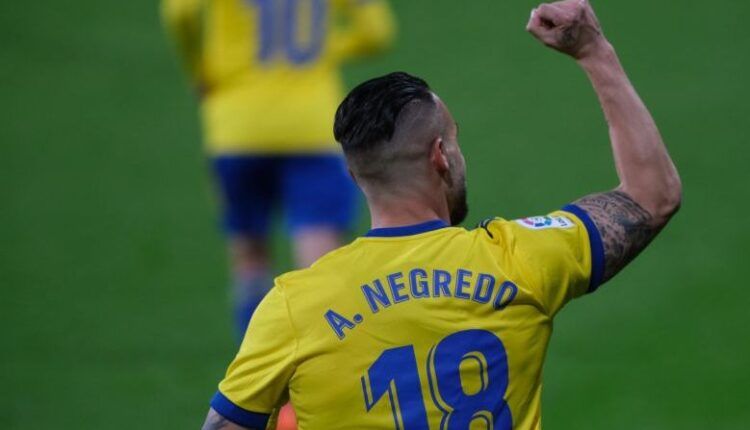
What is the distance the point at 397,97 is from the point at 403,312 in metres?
0.49

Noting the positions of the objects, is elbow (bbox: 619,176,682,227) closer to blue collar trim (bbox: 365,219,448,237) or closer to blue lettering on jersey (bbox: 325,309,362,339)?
blue collar trim (bbox: 365,219,448,237)

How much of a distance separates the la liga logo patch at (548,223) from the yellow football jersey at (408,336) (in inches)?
0.6

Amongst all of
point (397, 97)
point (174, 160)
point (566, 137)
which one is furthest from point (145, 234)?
point (397, 97)

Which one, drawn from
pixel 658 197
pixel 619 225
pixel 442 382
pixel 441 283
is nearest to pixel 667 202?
pixel 658 197

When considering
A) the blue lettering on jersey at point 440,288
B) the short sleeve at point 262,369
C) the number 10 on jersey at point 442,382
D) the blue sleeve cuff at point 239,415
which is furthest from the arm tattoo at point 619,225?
the blue sleeve cuff at point 239,415

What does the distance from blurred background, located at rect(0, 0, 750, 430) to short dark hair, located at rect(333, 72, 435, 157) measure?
3.28 m

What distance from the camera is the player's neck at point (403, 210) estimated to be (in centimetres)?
344

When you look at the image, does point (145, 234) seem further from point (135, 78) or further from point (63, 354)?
point (135, 78)

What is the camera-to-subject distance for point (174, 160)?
10133 millimetres

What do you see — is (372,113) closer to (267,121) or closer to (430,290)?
(430,290)

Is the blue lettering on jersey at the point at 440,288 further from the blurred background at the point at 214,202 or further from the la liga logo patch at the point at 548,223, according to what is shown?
the blurred background at the point at 214,202

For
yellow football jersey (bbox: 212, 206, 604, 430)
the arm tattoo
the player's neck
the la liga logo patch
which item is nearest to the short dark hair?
the player's neck

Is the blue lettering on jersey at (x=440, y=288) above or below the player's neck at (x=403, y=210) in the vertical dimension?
below

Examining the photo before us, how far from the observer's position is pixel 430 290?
11.0 ft
